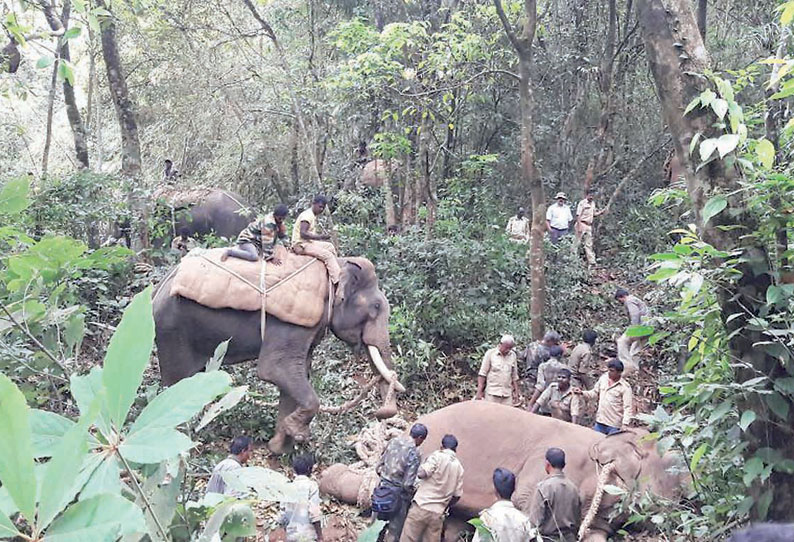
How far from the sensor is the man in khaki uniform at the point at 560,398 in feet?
23.8

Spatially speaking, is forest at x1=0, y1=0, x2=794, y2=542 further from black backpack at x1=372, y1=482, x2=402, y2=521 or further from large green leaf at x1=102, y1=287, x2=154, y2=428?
black backpack at x1=372, y1=482, x2=402, y2=521

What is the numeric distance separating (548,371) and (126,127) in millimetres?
6113

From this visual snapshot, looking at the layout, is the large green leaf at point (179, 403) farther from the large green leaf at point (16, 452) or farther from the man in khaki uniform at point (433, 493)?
the man in khaki uniform at point (433, 493)

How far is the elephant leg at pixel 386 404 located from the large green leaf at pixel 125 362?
6062 mm

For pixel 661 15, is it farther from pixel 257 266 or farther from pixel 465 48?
pixel 465 48

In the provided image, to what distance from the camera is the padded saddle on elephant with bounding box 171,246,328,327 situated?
673 cm

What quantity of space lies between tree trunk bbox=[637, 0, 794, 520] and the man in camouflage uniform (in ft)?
9.53

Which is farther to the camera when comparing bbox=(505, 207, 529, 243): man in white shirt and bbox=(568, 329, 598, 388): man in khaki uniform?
bbox=(505, 207, 529, 243): man in white shirt

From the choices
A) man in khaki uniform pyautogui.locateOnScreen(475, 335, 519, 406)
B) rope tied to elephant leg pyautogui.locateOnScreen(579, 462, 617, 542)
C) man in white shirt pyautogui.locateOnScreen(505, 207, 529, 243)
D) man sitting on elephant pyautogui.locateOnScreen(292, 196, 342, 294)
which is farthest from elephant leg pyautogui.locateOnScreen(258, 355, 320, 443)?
man in white shirt pyautogui.locateOnScreen(505, 207, 529, 243)

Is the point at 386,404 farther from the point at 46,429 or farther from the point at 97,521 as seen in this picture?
the point at 97,521

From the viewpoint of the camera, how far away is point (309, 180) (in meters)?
13.8

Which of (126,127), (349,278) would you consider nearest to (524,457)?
(349,278)

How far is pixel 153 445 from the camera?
0.96m

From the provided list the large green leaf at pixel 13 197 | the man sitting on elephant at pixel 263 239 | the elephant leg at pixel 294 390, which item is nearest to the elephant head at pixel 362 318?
the elephant leg at pixel 294 390
